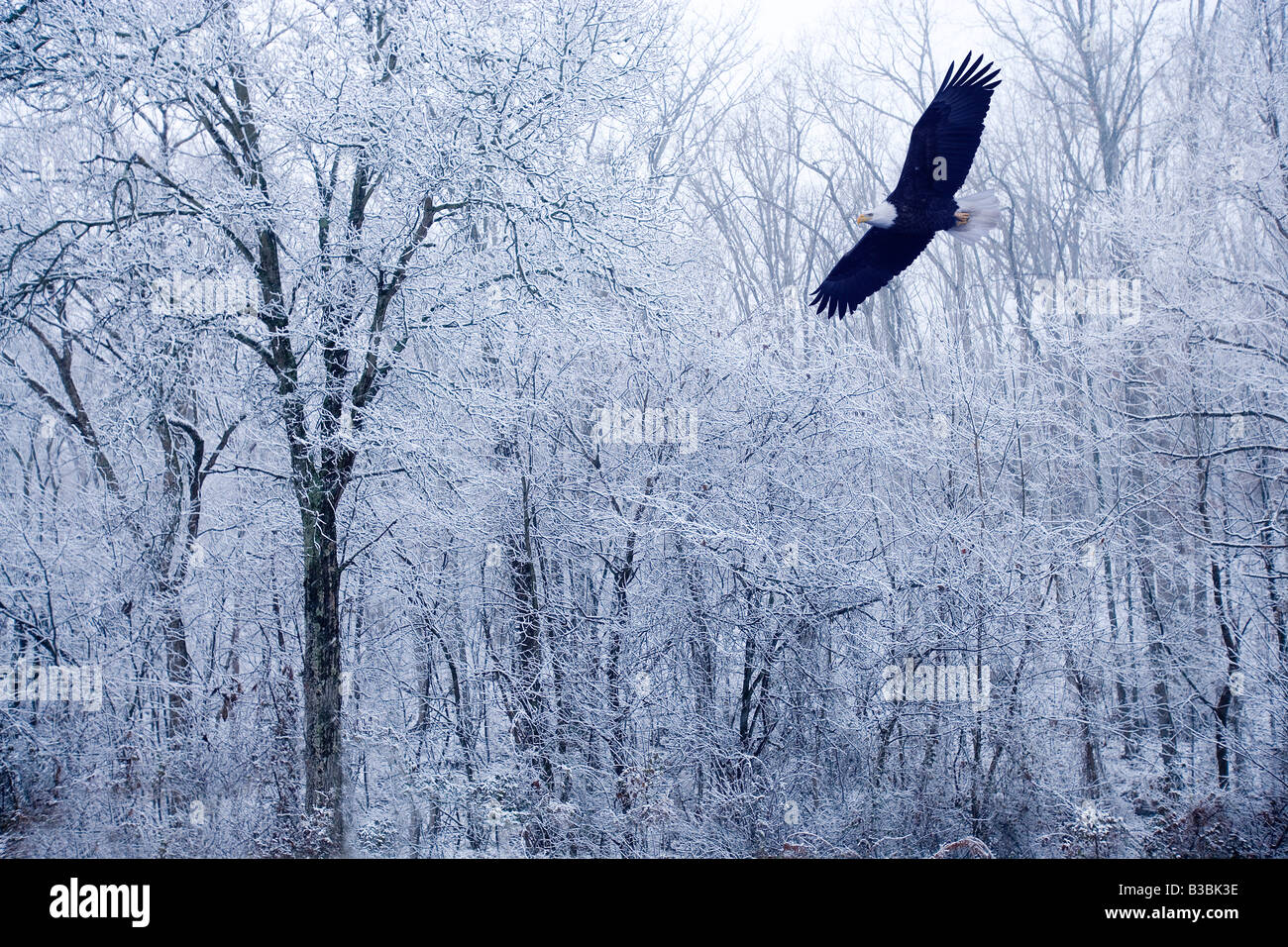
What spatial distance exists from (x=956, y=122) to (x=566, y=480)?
15.1 ft

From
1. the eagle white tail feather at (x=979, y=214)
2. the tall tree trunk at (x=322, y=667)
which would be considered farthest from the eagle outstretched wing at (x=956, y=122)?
the tall tree trunk at (x=322, y=667)

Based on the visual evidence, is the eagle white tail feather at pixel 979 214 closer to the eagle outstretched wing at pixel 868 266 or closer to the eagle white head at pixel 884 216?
the eagle white head at pixel 884 216

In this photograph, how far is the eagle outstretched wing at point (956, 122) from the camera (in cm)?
425

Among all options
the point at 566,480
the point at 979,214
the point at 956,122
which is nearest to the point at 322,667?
the point at 566,480

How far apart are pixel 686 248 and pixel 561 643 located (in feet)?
13.3

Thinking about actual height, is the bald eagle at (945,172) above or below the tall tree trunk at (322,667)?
above

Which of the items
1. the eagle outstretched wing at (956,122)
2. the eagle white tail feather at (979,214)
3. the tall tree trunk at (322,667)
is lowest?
the tall tree trunk at (322,667)

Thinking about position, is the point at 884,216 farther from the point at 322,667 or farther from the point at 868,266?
the point at 322,667

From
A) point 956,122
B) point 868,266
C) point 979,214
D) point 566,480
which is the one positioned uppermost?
point 956,122

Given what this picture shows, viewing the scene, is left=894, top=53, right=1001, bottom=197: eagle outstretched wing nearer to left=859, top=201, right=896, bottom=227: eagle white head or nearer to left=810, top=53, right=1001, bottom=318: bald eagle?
left=810, top=53, right=1001, bottom=318: bald eagle

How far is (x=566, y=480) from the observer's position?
24.7 ft

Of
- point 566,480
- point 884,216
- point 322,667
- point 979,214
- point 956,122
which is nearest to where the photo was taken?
point 979,214

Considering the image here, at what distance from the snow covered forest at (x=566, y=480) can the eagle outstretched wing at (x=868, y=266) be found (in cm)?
158

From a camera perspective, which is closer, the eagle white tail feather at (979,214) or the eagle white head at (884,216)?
the eagle white tail feather at (979,214)
